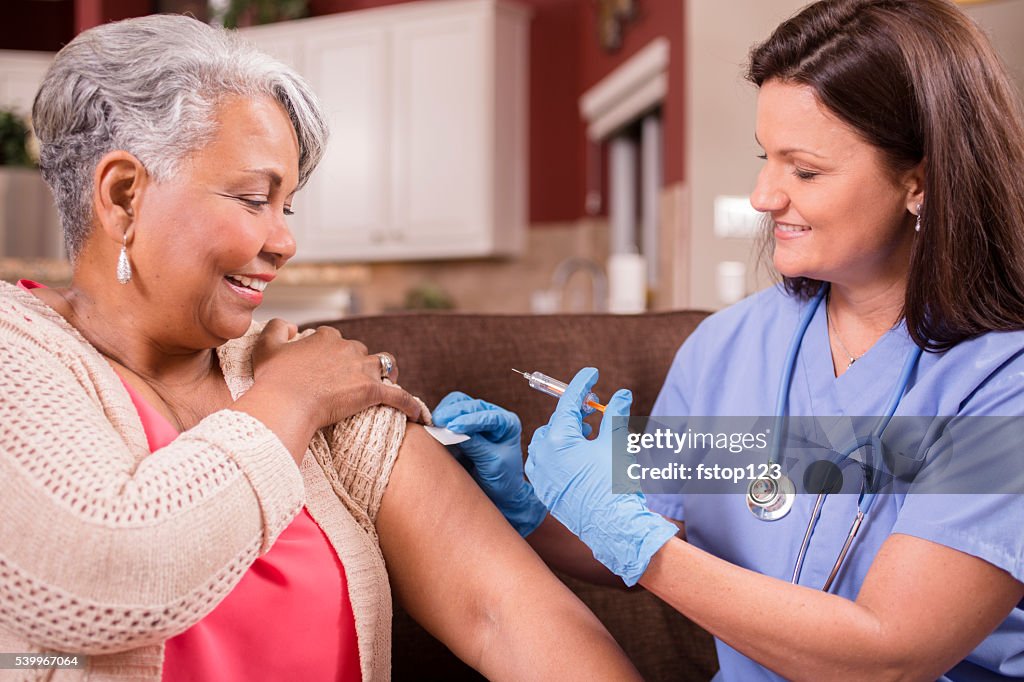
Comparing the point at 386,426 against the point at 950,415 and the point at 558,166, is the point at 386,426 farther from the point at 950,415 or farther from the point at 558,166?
the point at 558,166

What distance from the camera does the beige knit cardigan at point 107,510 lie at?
757 mm

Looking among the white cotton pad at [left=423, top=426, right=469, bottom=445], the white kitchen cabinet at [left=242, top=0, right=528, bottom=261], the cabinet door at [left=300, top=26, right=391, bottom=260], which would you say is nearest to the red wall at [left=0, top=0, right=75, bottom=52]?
the white kitchen cabinet at [left=242, top=0, right=528, bottom=261]

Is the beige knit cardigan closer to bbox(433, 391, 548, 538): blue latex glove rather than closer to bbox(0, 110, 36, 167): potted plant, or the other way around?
bbox(433, 391, 548, 538): blue latex glove

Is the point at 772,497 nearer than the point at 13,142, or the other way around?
the point at 772,497

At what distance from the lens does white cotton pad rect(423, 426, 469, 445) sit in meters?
1.15

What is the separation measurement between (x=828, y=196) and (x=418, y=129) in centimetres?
449

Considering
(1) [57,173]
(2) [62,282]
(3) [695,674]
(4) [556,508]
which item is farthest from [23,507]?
(2) [62,282]

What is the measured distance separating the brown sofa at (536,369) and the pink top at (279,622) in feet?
1.24

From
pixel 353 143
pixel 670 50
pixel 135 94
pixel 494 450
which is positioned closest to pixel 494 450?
pixel 494 450

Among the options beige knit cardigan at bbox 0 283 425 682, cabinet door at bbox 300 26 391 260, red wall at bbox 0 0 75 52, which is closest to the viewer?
beige knit cardigan at bbox 0 283 425 682

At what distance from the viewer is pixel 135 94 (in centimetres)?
94

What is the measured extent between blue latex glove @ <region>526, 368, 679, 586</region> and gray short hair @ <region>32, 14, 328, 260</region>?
1.61 feet

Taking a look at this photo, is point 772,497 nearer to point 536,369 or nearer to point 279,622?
point 536,369

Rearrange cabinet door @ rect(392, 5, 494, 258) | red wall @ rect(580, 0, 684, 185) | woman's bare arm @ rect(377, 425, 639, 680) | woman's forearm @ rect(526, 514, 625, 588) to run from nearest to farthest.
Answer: woman's bare arm @ rect(377, 425, 639, 680) < woman's forearm @ rect(526, 514, 625, 588) < red wall @ rect(580, 0, 684, 185) < cabinet door @ rect(392, 5, 494, 258)
